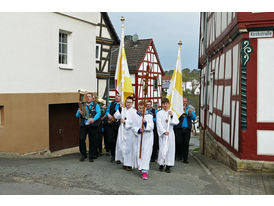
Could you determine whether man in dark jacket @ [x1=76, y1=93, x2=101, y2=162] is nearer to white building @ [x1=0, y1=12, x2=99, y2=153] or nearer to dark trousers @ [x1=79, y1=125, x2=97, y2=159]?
dark trousers @ [x1=79, y1=125, x2=97, y2=159]

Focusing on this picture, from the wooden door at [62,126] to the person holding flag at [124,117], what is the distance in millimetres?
4606

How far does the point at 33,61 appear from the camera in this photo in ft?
37.7

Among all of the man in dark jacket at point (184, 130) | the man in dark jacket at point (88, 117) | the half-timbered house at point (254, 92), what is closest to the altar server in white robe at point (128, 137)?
the man in dark jacket at point (88, 117)

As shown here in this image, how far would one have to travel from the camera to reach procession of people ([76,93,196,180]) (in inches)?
315

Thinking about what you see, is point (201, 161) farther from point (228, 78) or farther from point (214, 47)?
point (214, 47)

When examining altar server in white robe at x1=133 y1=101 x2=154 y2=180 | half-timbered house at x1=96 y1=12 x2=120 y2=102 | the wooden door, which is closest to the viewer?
altar server in white robe at x1=133 y1=101 x2=154 y2=180

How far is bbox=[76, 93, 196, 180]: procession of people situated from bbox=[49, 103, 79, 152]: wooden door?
315cm

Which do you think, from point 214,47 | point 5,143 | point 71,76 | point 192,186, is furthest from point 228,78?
point 5,143

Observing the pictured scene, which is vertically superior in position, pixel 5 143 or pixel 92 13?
pixel 92 13

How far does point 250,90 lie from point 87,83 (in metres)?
7.52

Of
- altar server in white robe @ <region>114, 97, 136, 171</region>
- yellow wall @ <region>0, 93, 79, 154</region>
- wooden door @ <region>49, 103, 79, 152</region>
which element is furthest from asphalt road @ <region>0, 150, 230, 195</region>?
wooden door @ <region>49, 103, 79, 152</region>

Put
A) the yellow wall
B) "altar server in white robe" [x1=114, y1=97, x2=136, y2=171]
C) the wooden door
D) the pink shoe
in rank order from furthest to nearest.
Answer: the wooden door
the yellow wall
"altar server in white robe" [x1=114, y1=97, x2=136, y2=171]
the pink shoe

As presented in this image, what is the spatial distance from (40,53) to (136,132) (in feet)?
17.7

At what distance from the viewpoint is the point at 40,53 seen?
11.7 meters
